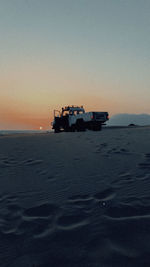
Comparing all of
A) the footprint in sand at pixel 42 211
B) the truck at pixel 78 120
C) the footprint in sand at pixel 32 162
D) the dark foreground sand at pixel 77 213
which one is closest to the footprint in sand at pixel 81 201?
the dark foreground sand at pixel 77 213

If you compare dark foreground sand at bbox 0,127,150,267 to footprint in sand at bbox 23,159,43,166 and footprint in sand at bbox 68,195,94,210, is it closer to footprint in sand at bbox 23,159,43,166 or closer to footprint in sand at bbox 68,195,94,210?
footprint in sand at bbox 68,195,94,210

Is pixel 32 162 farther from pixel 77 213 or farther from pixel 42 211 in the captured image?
pixel 77 213

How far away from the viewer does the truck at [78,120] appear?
1778 cm

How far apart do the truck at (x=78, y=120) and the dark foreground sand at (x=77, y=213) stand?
13.1 metres

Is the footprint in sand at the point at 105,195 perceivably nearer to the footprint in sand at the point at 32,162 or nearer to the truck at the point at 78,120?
the footprint in sand at the point at 32,162

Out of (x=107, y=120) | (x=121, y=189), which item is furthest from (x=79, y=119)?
(x=121, y=189)

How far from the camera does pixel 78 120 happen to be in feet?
62.4

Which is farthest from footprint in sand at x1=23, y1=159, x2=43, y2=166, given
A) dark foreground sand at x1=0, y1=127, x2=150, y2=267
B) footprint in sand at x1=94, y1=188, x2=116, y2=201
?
footprint in sand at x1=94, y1=188, x2=116, y2=201

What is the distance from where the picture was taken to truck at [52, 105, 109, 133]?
17.8 m

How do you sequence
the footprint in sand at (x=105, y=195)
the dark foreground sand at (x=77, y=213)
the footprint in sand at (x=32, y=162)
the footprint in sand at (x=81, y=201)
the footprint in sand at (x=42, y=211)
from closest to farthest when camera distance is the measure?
the dark foreground sand at (x=77, y=213) → the footprint in sand at (x=42, y=211) → the footprint in sand at (x=81, y=201) → the footprint in sand at (x=105, y=195) → the footprint in sand at (x=32, y=162)

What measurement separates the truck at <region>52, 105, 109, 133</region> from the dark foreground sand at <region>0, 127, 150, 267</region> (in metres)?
13.1

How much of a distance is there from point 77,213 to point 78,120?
662 inches

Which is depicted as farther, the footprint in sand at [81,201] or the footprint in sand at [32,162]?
the footprint in sand at [32,162]

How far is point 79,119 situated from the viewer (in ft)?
62.3
